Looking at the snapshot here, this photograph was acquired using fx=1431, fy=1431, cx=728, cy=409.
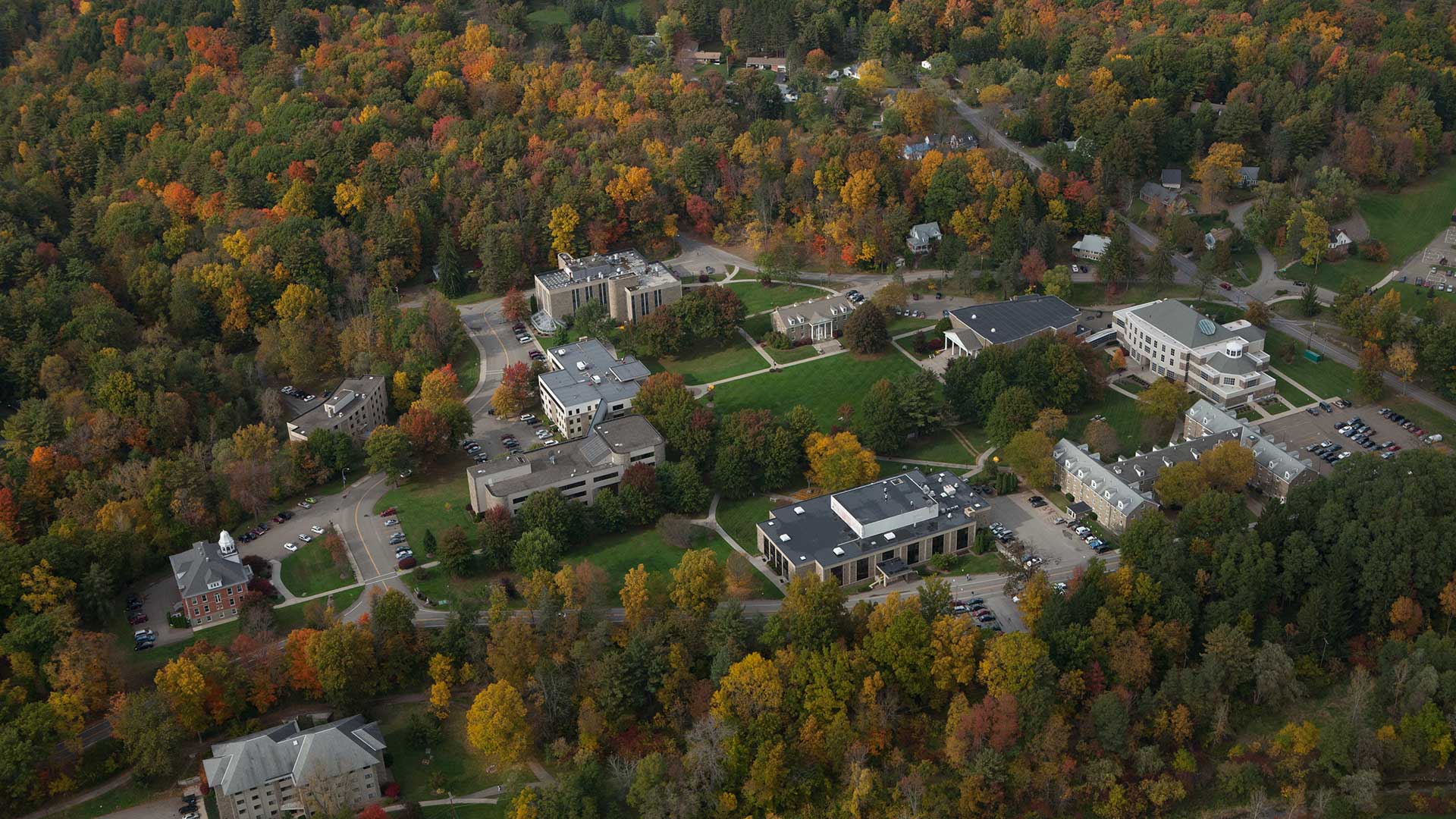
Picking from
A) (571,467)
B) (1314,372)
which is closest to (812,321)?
(571,467)

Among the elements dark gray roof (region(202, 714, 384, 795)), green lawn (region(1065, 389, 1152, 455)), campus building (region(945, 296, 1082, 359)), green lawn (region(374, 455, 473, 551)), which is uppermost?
campus building (region(945, 296, 1082, 359))

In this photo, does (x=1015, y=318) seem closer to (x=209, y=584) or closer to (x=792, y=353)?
(x=792, y=353)

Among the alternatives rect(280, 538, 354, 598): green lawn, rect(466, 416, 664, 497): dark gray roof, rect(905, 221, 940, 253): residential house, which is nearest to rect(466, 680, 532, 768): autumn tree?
rect(280, 538, 354, 598): green lawn

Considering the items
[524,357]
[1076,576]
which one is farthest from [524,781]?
[524,357]

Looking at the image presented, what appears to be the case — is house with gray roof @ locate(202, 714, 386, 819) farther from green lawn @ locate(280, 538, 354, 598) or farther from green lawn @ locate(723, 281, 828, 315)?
green lawn @ locate(723, 281, 828, 315)

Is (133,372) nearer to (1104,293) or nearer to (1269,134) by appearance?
(1104,293)

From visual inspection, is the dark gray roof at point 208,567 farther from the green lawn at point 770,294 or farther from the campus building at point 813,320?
the green lawn at point 770,294

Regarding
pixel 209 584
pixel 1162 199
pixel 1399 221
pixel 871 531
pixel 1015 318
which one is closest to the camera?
pixel 209 584

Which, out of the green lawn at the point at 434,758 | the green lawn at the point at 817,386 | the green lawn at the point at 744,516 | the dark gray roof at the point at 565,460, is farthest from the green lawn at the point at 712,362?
the green lawn at the point at 434,758
